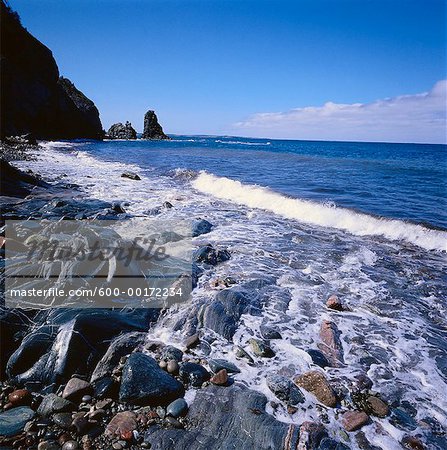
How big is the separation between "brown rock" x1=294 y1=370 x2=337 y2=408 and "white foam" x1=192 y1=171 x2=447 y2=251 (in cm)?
741

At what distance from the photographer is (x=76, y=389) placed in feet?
9.86

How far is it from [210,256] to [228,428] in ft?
13.1

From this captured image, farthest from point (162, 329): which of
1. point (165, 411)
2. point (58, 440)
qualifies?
point (58, 440)

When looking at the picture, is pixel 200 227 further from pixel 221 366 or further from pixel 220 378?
pixel 220 378

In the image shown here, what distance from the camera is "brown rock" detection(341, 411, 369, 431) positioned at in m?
2.86

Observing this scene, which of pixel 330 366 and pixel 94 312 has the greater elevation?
pixel 94 312

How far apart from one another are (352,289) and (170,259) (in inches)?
149

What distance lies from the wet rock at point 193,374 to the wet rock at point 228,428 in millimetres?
129

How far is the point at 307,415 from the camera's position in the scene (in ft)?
9.72

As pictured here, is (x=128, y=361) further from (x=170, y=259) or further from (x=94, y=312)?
(x=170, y=259)

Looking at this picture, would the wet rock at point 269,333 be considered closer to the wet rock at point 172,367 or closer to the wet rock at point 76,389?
the wet rock at point 172,367

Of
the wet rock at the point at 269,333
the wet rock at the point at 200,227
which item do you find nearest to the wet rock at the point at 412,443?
the wet rock at the point at 269,333

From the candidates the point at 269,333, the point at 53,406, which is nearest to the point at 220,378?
the point at 269,333

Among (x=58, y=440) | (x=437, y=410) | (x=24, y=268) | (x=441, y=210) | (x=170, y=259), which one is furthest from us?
(x=441, y=210)
